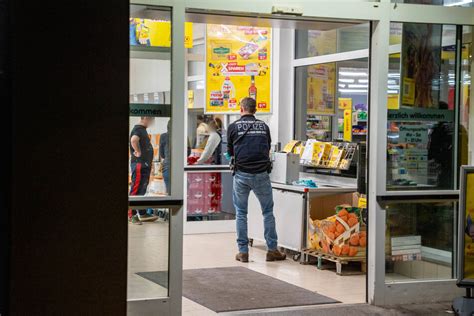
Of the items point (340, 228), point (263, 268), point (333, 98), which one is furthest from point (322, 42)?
point (263, 268)

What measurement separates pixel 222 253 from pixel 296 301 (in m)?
2.36

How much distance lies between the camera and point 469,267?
16.7 feet

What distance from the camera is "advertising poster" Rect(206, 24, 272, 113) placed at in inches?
360

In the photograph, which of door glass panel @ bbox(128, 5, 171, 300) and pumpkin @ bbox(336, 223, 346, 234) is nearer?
door glass panel @ bbox(128, 5, 171, 300)

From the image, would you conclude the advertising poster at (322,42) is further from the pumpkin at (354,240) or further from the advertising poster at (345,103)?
the pumpkin at (354,240)

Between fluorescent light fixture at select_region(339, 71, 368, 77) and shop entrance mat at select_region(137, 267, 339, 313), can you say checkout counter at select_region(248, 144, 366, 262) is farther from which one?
fluorescent light fixture at select_region(339, 71, 368, 77)

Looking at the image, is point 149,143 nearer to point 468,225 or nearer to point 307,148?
point 468,225

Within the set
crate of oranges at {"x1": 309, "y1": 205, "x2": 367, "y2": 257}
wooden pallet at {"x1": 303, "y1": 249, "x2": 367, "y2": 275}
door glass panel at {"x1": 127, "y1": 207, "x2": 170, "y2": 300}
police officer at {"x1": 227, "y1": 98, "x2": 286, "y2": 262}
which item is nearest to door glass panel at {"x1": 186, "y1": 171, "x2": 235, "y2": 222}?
police officer at {"x1": 227, "y1": 98, "x2": 286, "y2": 262}

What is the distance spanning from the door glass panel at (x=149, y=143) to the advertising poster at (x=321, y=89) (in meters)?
4.02

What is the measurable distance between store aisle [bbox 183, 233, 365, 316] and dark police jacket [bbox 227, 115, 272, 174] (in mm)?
982

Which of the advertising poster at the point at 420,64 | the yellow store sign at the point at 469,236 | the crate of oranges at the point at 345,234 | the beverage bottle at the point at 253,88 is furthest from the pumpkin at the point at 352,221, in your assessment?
the beverage bottle at the point at 253,88

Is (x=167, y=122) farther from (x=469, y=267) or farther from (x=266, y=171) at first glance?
(x=266, y=171)

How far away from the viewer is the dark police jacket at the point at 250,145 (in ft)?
25.0
